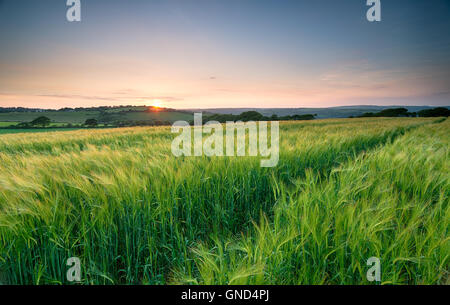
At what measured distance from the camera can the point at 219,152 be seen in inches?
120

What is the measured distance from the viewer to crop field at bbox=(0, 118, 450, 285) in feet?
3.57

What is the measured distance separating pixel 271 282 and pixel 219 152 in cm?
216

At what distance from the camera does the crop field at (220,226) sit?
3.57 feet

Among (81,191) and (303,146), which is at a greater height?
(303,146)

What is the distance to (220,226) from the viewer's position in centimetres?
219

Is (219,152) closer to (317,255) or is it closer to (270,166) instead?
(270,166)

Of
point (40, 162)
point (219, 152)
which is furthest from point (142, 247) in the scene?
point (40, 162)
